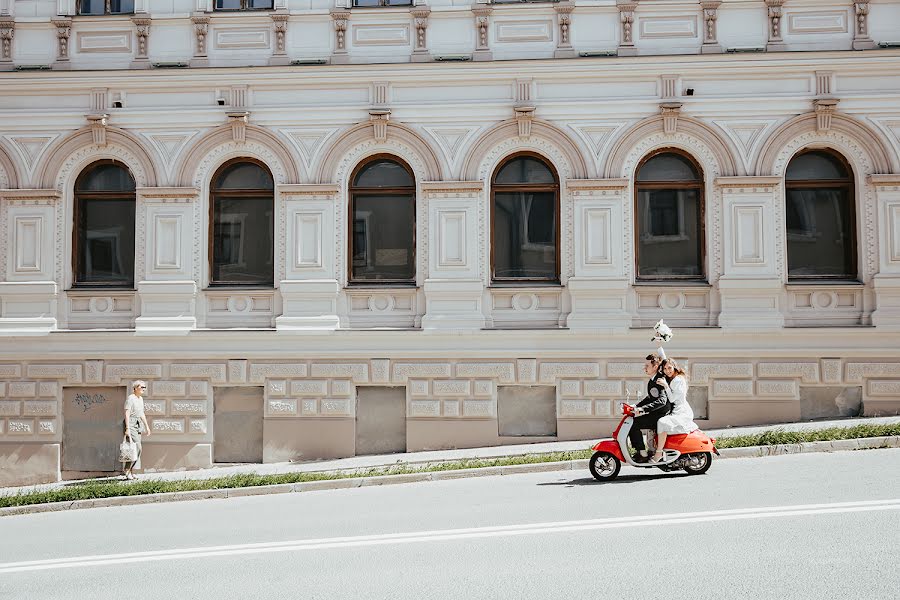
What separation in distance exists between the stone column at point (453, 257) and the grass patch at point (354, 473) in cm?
309

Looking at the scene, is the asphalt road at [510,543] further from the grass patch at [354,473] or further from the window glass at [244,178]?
the window glass at [244,178]

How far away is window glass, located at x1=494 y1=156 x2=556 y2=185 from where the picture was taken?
16.7 meters

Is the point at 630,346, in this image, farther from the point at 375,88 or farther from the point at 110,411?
the point at 110,411

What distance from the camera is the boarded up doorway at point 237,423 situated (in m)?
16.5

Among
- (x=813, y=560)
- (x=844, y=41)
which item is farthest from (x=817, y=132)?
(x=813, y=560)

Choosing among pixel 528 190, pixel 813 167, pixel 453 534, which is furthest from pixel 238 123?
pixel 813 167

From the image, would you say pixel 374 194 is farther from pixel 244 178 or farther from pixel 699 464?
pixel 699 464

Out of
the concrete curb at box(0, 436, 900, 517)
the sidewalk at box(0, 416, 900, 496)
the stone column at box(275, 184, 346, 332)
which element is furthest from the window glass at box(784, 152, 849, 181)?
the stone column at box(275, 184, 346, 332)

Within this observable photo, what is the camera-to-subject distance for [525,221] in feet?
54.6

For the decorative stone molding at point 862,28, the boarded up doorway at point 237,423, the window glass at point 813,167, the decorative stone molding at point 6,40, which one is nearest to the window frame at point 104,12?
the decorative stone molding at point 6,40

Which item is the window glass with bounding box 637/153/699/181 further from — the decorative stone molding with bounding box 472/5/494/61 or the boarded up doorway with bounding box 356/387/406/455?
the boarded up doorway with bounding box 356/387/406/455

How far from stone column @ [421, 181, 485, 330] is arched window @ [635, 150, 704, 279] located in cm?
307

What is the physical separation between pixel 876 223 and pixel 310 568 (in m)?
12.8

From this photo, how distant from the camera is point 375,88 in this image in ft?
54.6
